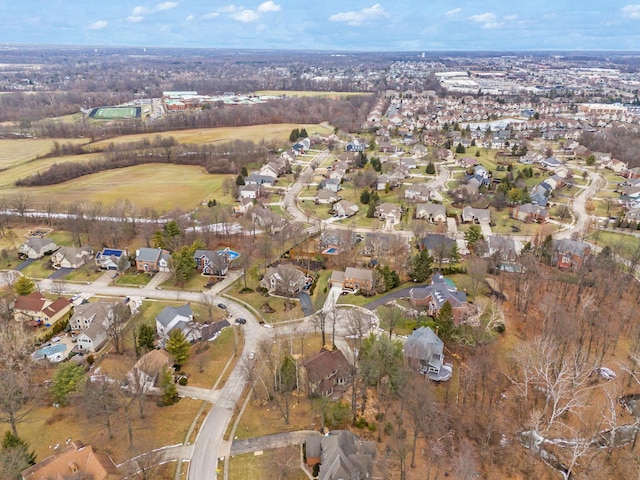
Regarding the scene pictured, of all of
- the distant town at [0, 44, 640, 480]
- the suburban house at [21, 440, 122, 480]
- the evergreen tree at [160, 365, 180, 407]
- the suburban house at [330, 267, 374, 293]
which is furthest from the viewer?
the suburban house at [330, 267, 374, 293]

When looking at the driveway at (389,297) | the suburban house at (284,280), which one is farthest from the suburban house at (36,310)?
the driveway at (389,297)

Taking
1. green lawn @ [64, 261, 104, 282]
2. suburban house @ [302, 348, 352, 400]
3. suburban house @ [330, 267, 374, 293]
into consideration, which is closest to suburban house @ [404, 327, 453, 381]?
suburban house @ [302, 348, 352, 400]

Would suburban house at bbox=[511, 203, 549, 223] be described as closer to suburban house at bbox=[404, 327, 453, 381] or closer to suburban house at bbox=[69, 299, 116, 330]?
suburban house at bbox=[404, 327, 453, 381]

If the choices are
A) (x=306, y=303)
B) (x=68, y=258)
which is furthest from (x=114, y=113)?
(x=306, y=303)

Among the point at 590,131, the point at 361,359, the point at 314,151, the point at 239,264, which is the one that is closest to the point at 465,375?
the point at 361,359

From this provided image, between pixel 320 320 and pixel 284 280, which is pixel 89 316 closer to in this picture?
pixel 284 280

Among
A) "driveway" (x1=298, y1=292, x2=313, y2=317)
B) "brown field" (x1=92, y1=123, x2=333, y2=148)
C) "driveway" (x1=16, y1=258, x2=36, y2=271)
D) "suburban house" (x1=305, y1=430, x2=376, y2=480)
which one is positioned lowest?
"driveway" (x1=298, y1=292, x2=313, y2=317)

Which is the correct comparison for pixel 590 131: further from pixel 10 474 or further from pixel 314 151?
pixel 10 474
